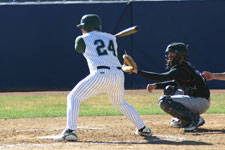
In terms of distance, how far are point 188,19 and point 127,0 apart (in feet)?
6.07

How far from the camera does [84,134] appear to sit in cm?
667

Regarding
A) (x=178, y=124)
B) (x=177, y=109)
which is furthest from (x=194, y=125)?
(x=178, y=124)

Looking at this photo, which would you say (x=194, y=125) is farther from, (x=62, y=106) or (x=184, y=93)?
(x=62, y=106)

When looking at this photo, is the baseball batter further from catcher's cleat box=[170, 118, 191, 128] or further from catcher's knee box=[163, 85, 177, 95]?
catcher's cleat box=[170, 118, 191, 128]

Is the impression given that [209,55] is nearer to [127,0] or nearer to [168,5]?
[168,5]

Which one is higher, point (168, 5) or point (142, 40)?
point (168, 5)

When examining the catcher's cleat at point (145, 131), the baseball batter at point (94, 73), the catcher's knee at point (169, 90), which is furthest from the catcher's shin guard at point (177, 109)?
the baseball batter at point (94, 73)

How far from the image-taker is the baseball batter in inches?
230

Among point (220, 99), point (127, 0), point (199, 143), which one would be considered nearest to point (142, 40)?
point (127, 0)

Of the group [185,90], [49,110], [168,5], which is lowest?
[49,110]

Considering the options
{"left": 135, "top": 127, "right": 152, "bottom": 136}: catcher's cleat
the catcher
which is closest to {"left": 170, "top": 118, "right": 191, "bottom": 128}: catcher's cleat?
the catcher

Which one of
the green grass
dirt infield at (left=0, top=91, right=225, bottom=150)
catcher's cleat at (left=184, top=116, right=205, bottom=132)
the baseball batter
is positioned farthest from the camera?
the green grass

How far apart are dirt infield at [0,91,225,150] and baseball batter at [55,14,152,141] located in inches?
13.4

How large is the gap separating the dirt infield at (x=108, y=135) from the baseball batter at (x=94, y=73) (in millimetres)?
341
